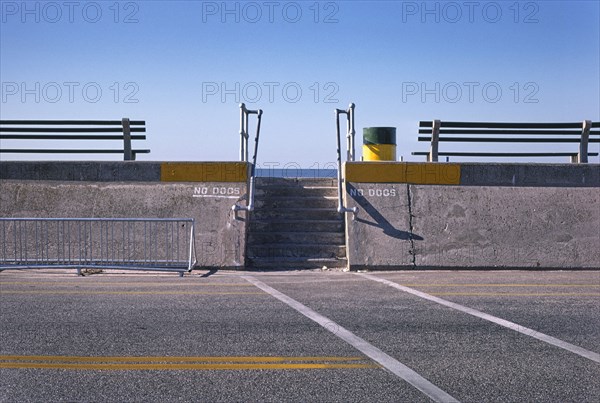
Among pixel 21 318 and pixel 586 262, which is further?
pixel 586 262

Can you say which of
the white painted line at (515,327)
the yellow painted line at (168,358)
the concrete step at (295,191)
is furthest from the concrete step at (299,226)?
the yellow painted line at (168,358)

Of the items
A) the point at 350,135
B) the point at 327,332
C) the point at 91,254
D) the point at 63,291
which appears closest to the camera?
the point at 327,332

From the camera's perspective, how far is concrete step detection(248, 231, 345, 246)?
1416cm

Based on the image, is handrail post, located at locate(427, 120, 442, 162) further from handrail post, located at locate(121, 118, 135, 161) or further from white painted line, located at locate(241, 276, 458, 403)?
white painted line, located at locate(241, 276, 458, 403)

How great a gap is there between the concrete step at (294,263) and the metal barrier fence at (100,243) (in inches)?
47.8

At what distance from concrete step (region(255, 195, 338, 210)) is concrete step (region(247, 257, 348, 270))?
177cm

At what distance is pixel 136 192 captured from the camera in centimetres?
1455

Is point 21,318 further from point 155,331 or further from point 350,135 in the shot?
point 350,135

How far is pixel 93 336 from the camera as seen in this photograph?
7590 mm

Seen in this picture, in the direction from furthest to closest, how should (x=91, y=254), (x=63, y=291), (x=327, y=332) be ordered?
(x=91, y=254) < (x=63, y=291) < (x=327, y=332)

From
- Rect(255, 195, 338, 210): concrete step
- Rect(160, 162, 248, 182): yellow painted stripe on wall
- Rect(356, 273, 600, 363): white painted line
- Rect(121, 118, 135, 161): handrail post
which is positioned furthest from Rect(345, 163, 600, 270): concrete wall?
Rect(121, 118, 135, 161): handrail post

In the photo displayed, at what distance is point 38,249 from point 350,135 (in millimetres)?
6599

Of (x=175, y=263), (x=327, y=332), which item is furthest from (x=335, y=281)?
(x=327, y=332)

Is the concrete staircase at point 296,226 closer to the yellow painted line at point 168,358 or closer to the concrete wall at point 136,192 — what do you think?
the concrete wall at point 136,192
